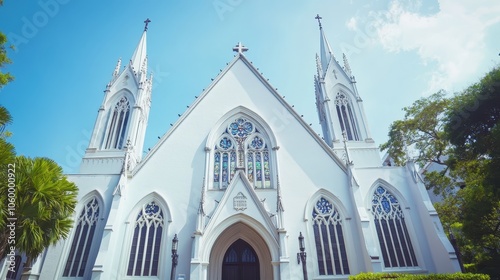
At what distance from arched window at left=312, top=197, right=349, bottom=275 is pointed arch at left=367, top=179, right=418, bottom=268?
2.12 metres

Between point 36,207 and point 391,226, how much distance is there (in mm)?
16875

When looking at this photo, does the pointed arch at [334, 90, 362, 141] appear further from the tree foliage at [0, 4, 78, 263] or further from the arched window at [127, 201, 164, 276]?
the tree foliage at [0, 4, 78, 263]

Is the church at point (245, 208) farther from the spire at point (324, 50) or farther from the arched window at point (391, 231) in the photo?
the spire at point (324, 50)

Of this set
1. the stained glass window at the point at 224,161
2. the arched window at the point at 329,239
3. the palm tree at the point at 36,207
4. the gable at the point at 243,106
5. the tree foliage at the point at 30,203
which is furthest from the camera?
the gable at the point at 243,106

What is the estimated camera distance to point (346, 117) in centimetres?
2141

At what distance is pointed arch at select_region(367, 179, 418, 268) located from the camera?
14.5 meters

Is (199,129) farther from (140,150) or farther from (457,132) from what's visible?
(457,132)

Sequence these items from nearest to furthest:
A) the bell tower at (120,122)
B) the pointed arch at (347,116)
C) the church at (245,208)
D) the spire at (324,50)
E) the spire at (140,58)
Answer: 1. the church at (245,208)
2. the bell tower at (120,122)
3. the pointed arch at (347,116)
4. the spire at (140,58)
5. the spire at (324,50)

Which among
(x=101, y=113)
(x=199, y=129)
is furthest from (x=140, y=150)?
(x=199, y=129)

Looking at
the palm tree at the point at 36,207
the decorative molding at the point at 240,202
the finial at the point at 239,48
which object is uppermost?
the finial at the point at 239,48

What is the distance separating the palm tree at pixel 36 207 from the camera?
32.6 feet

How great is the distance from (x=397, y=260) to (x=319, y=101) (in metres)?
13.9

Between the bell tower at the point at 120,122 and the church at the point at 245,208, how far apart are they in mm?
215

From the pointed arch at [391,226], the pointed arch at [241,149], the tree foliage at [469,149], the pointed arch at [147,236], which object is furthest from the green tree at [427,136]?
the pointed arch at [147,236]
